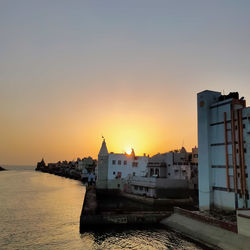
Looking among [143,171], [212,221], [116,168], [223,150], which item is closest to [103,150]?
[116,168]

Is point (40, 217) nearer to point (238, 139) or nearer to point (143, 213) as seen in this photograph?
point (143, 213)

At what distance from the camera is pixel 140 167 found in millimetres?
73000

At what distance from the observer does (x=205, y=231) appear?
28344 mm

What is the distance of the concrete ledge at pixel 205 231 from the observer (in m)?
23.8

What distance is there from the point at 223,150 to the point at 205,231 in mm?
Result: 13122

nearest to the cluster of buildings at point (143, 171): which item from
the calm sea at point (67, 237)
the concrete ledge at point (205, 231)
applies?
the concrete ledge at point (205, 231)

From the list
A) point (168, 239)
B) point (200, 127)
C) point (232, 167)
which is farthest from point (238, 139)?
point (168, 239)

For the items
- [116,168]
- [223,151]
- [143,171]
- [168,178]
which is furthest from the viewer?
[143,171]

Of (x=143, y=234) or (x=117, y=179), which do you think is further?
(x=117, y=179)

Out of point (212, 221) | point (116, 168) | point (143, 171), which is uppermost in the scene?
point (116, 168)

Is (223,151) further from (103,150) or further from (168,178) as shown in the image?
(103,150)

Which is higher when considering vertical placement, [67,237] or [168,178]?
[168,178]

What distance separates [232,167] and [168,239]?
47.5ft

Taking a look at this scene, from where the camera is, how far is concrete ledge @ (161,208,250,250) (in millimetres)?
23755
